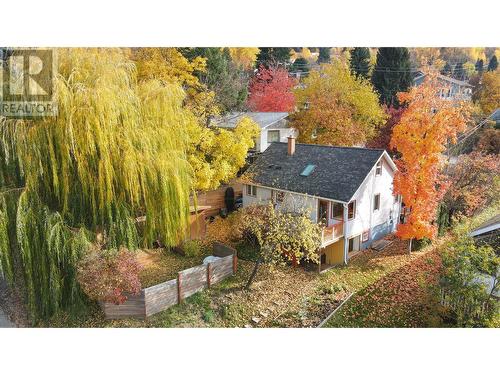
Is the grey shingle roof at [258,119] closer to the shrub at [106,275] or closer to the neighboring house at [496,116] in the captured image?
the shrub at [106,275]

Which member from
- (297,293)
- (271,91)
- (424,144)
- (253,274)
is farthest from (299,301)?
(271,91)

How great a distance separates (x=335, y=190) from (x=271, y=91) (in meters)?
3.54

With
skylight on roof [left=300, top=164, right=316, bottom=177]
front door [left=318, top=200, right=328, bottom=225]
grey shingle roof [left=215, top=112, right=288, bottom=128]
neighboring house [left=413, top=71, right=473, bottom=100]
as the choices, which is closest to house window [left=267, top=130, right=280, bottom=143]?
grey shingle roof [left=215, top=112, right=288, bottom=128]

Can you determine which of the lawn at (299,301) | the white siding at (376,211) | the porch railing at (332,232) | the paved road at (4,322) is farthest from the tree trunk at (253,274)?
the paved road at (4,322)

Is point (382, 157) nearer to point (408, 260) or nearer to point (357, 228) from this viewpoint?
point (357, 228)

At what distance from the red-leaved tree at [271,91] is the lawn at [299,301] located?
14.0 ft

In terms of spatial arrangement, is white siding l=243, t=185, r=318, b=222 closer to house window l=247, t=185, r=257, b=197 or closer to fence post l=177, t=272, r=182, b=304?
house window l=247, t=185, r=257, b=197

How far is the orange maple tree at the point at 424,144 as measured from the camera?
8867 millimetres

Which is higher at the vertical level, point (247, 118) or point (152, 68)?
point (152, 68)

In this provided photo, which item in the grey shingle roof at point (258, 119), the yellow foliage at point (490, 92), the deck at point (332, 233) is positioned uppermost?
the yellow foliage at point (490, 92)

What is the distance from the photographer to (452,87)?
920 centimetres
